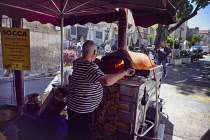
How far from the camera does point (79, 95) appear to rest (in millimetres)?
2275

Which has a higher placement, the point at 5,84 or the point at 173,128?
the point at 5,84

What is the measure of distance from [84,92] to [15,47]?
213 cm

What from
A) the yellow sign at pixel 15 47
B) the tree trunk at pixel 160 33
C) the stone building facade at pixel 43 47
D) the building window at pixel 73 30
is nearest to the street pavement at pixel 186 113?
the yellow sign at pixel 15 47

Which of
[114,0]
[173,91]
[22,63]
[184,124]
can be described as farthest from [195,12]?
[22,63]

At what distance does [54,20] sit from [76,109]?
12.1 feet

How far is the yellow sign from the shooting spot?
3248mm

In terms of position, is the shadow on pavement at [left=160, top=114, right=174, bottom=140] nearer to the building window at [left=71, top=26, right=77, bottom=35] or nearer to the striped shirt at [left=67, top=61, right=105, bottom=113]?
the striped shirt at [left=67, top=61, right=105, bottom=113]

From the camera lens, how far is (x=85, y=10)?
4.26m

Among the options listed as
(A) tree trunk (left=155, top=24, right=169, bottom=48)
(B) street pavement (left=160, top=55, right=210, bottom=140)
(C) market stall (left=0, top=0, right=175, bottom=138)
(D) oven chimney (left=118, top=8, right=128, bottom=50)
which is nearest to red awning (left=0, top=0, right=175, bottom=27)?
(C) market stall (left=0, top=0, right=175, bottom=138)

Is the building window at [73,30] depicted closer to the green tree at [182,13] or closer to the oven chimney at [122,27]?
the green tree at [182,13]

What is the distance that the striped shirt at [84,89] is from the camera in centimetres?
217

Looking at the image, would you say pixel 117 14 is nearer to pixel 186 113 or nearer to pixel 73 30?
pixel 186 113

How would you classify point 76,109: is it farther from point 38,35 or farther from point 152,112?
point 38,35

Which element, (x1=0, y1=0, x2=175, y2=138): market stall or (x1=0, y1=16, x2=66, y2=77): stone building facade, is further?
(x1=0, y1=16, x2=66, y2=77): stone building facade
